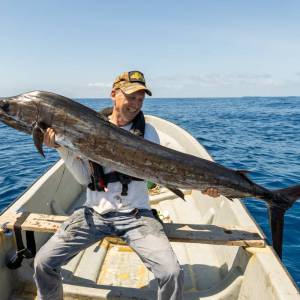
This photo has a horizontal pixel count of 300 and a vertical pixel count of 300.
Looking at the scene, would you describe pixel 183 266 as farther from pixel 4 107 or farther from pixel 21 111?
pixel 4 107

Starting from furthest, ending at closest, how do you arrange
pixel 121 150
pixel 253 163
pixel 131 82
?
1. pixel 253 163
2. pixel 131 82
3. pixel 121 150

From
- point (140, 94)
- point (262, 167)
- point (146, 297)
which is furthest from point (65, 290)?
point (262, 167)

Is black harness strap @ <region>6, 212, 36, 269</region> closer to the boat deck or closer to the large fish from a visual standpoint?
the boat deck

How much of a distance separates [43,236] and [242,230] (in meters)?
2.86

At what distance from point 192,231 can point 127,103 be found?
167 centimetres

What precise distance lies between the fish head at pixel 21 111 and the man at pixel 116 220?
251 mm

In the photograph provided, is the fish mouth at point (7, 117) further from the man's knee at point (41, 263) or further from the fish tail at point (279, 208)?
the fish tail at point (279, 208)

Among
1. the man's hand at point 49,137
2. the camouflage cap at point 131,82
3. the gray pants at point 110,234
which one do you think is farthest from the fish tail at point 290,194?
the man's hand at point 49,137

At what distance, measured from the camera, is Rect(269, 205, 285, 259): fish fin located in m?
3.79

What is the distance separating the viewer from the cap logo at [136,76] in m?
3.86

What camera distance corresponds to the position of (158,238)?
11.3 ft

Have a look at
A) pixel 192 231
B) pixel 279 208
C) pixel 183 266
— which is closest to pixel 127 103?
pixel 192 231

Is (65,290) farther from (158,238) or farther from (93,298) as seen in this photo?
(158,238)

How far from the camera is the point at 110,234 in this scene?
373cm
